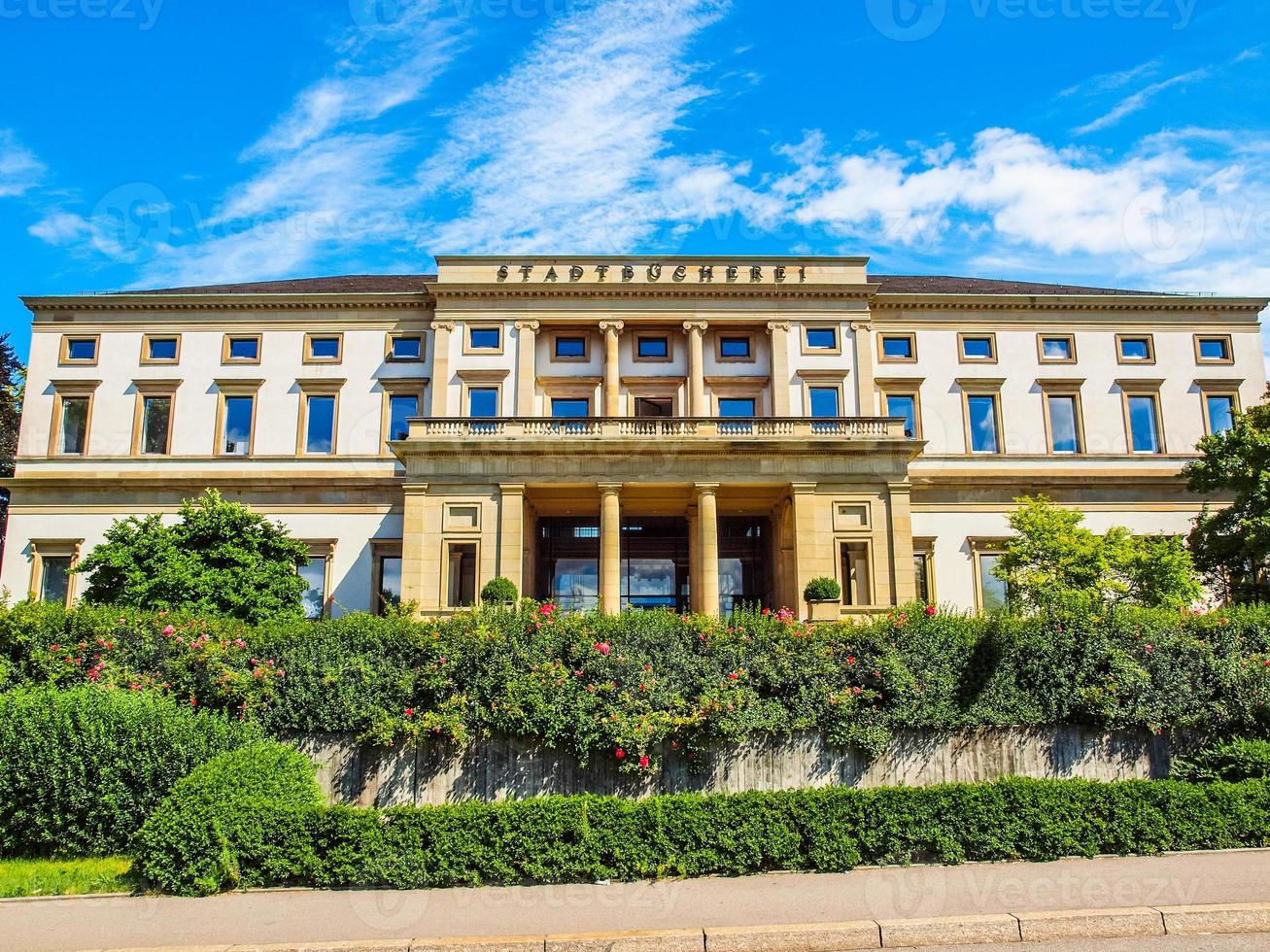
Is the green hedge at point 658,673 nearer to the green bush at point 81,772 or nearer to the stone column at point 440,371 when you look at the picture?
the green bush at point 81,772

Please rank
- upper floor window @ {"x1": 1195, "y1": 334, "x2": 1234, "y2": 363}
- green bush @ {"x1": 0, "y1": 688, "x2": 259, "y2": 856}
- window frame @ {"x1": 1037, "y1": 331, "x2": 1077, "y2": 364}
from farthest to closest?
window frame @ {"x1": 1037, "y1": 331, "x2": 1077, "y2": 364} < upper floor window @ {"x1": 1195, "y1": 334, "x2": 1234, "y2": 363} < green bush @ {"x1": 0, "y1": 688, "x2": 259, "y2": 856}

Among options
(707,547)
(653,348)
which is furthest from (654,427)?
(653,348)

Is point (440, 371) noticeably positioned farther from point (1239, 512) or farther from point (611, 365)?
point (1239, 512)

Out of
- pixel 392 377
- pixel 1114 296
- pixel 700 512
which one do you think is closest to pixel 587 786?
pixel 700 512

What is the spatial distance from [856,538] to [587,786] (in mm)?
18647

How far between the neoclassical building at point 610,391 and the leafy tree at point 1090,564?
22.6 ft

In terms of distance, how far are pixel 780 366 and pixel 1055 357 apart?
Answer: 520 inches

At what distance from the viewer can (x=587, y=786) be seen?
16.2 meters

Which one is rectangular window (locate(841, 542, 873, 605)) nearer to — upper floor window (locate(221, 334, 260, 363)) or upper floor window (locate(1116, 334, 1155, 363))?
upper floor window (locate(1116, 334, 1155, 363))

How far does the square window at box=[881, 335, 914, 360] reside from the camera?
41.7 metres

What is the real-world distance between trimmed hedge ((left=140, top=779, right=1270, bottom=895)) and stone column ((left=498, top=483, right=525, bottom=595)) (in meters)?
19.1

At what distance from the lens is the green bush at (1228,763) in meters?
15.7

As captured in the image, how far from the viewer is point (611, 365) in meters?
39.8

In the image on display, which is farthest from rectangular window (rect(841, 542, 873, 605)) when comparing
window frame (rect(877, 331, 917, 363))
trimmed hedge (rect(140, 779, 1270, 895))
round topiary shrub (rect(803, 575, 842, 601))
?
trimmed hedge (rect(140, 779, 1270, 895))
